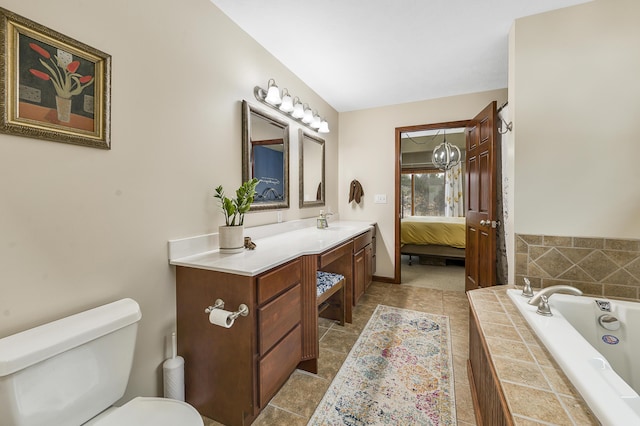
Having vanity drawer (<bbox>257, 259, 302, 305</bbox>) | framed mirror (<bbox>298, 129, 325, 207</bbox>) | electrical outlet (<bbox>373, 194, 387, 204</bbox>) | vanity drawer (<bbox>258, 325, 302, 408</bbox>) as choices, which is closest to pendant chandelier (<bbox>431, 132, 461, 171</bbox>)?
electrical outlet (<bbox>373, 194, 387, 204</bbox>)

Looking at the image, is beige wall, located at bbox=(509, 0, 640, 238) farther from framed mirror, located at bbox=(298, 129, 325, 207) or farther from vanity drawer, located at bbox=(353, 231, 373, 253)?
framed mirror, located at bbox=(298, 129, 325, 207)

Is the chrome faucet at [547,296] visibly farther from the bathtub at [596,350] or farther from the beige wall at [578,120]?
the beige wall at [578,120]

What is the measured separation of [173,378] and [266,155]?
160 cm

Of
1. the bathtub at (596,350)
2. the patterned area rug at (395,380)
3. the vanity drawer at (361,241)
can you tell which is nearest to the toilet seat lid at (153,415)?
the patterned area rug at (395,380)

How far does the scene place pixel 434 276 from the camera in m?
3.93

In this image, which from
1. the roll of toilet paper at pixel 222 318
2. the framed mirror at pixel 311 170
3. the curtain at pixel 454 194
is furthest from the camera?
the curtain at pixel 454 194

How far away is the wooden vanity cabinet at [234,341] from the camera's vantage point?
128 cm

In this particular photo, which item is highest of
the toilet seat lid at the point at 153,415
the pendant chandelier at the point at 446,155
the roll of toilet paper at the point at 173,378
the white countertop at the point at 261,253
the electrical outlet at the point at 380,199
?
the pendant chandelier at the point at 446,155

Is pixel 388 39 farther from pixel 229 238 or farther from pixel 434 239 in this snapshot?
pixel 434 239

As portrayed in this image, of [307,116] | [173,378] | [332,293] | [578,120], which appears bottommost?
[173,378]

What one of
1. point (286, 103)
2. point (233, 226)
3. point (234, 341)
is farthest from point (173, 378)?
point (286, 103)

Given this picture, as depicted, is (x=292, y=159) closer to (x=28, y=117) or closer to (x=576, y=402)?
(x=28, y=117)

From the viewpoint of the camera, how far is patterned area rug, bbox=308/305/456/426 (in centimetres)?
142

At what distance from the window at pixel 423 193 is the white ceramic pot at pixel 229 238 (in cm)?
609
